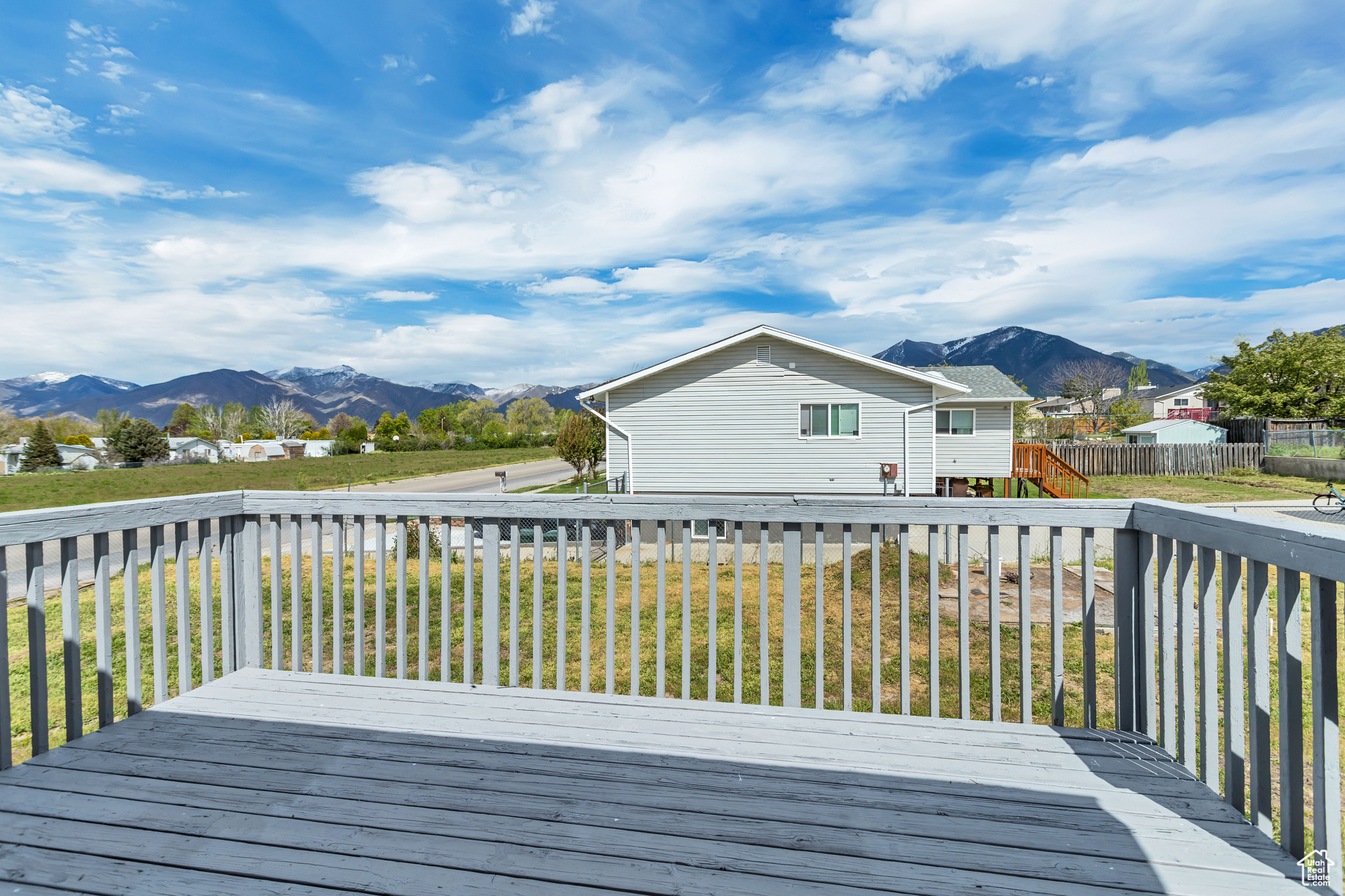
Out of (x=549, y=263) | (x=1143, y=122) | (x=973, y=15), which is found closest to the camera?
(x=973, y=15)

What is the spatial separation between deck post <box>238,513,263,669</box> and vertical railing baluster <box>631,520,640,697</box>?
5.60 feet

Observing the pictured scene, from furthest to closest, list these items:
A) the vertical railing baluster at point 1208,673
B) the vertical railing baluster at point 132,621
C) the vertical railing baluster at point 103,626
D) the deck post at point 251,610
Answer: the deck post at point 251,610, the vertical railing baluster at point 132,621, the vertical railing baluster at point 103,626, the vertical railing baluster at point 1208,673

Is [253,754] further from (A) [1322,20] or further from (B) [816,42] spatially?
(A) [1322,20]

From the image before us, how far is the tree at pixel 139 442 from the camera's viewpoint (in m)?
35.7

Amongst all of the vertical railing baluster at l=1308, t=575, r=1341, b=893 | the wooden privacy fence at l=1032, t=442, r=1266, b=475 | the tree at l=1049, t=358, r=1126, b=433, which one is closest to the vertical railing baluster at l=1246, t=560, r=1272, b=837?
the vertical railing baluster at l=1308, t=575, r=1341, b=893

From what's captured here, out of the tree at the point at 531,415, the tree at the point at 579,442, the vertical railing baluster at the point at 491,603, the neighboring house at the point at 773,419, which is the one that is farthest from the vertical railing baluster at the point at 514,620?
the tree at the point at 531,415

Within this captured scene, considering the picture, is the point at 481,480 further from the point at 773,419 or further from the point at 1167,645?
the point at 1167,645

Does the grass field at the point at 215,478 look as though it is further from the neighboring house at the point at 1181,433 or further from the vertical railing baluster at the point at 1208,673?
the neighboring house at the point at 1181,433

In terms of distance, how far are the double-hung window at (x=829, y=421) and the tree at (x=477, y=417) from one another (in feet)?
179

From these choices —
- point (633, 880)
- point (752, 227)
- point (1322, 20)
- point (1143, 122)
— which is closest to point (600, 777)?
point (633, 880)

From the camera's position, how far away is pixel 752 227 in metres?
19.8

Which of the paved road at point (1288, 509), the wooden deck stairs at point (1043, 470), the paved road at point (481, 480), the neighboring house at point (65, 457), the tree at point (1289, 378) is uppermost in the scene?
the tree at point (1289, 378)

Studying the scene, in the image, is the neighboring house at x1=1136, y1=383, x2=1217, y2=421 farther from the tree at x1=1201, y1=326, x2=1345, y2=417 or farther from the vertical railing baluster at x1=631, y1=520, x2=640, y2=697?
the vertical railing baluster at x1=631, y1=520, x2=640, y2=697

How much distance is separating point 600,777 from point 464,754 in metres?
0.47
